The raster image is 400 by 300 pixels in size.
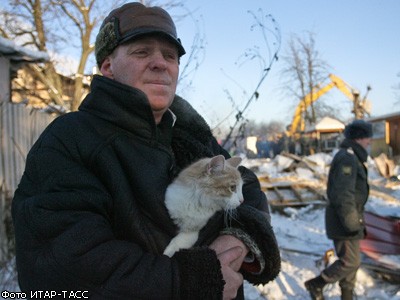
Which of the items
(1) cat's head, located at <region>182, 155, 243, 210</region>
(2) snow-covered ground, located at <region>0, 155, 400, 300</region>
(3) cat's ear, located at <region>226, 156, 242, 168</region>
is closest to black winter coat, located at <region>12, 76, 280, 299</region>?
(1) cat's head, located at <region>182, 155, 243, 210</region>

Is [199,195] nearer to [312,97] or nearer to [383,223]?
[383,223]

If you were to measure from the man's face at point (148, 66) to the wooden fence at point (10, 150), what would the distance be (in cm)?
400

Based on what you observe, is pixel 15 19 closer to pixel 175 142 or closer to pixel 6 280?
pixel 6 280

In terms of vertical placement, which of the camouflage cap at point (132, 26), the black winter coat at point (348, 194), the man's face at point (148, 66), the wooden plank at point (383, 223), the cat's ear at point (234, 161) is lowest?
the wooden plank at point (383, 223)

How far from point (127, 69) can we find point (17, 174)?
454cm

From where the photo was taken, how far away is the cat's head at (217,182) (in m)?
1.78

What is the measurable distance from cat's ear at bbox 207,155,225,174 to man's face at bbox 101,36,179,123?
1.27 ft

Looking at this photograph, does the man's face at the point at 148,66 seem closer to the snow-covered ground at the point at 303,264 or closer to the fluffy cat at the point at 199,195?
the fluffy cat at the point at 199,195

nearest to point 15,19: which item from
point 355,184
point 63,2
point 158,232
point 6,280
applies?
point 63,2

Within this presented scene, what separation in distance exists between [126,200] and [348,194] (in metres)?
3.86

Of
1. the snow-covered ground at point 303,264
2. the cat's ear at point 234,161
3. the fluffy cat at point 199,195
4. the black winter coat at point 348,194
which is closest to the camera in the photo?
the fluffy cat at point 199,195

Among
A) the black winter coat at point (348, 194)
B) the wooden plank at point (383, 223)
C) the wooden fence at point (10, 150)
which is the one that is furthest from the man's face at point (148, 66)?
the wooden plank at point (383, 223)

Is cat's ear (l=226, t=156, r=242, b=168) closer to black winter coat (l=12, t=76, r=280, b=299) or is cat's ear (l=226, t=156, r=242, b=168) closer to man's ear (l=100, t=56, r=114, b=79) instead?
black winter coat (l=12, t=76, r=280, b=299)

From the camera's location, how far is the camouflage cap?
1.56 m
